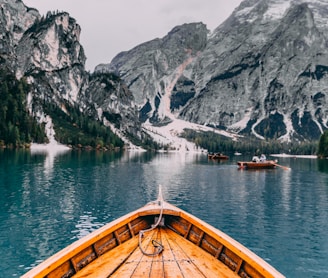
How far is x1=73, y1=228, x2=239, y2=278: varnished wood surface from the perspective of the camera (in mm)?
15203

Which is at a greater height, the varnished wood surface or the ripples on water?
the varnished wood surface

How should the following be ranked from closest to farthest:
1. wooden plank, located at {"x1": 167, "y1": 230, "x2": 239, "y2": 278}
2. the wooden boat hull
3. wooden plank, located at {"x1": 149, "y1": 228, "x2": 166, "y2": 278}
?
1. wooden plank, located at {"x1": 149, "y1": 228, "x2": 166, "y2": 278}
2. wooden plank, located at {"x1": 167, "y1": 230, "x2": 239, "y2": 278}
3. the wooden boat hull

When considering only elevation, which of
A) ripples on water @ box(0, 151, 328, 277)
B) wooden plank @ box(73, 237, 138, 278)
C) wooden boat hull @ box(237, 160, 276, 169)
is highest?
wooden boat hull @ box(237, 160, 276, 169)

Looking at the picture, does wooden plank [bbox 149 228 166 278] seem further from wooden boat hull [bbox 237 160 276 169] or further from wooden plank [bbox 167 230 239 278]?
wooden boat hull [bbox 237 160 276 169]

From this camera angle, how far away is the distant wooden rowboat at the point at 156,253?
49.3 ft

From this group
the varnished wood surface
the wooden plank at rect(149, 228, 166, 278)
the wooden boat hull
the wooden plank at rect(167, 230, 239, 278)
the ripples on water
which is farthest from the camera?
the wooden boat hull

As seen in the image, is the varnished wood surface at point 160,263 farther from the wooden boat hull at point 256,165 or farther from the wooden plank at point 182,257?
the wooden boat hull at point 256,165

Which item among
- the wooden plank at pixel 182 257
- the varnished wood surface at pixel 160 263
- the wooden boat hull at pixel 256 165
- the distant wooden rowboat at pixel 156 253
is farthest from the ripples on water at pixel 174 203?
the wooden boat hull at pixel 256 165

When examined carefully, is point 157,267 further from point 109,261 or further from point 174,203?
point 174,203

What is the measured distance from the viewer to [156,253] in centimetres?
1666

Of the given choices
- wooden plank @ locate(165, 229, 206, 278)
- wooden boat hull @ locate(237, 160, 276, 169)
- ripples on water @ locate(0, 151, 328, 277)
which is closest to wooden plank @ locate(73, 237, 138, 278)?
wooden plank @ locate(165, 229, 206, 278)

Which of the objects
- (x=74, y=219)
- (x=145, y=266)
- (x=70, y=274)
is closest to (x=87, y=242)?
(x=70, y=274)

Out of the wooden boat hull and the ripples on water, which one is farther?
the wooden boat hull

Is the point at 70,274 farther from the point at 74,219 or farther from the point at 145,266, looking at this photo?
the point at 74,219
